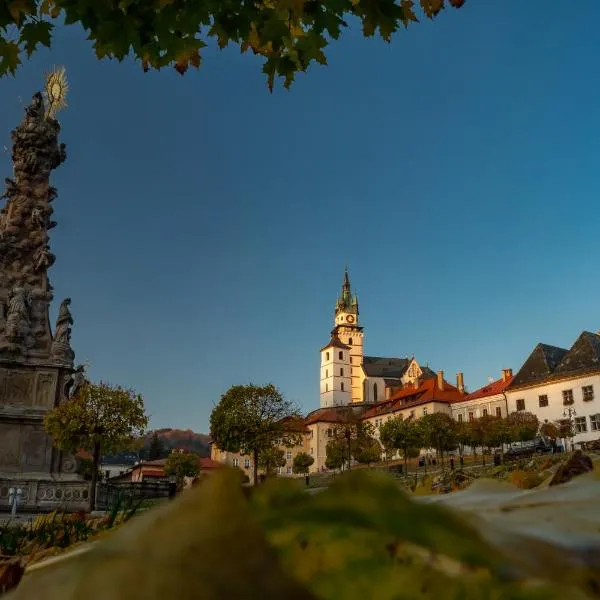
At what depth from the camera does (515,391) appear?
61906 millimetres

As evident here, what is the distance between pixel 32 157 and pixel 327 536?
93.1ft

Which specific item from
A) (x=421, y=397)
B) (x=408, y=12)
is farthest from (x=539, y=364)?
(x=408, y=12)

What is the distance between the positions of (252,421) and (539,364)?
34560 mm

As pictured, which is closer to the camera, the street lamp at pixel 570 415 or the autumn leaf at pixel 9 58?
the autumn leaf at pixel 9 58

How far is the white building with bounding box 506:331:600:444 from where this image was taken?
5381 centimetres

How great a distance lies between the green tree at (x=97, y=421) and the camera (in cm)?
2075

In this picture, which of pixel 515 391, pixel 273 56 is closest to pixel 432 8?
pixel 273 56

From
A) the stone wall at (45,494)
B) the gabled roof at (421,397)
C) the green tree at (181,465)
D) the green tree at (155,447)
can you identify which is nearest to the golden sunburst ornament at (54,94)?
the stone wall at (45,494)

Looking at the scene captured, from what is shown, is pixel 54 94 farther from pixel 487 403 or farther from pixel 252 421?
pixel 487 403

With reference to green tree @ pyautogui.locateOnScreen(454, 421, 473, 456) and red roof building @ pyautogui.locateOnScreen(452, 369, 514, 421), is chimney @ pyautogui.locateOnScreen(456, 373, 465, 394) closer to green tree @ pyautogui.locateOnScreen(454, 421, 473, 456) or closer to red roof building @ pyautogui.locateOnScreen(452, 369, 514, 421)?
red roof building @ pyautogui.locateOnScreen(452, 369, 514, 421)

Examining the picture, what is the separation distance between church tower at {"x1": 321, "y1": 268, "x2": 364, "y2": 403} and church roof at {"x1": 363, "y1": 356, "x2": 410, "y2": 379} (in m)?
1.70

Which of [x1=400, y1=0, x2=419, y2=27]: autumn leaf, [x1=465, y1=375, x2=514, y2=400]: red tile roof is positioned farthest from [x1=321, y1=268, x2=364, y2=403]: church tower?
[x1=400, y1=0, x2=419, y2=27]: autumn leaf

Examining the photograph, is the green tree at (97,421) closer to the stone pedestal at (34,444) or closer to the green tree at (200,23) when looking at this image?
the stone pedestal at (34,444)

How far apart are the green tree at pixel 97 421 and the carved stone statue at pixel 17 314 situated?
10.9 feet
